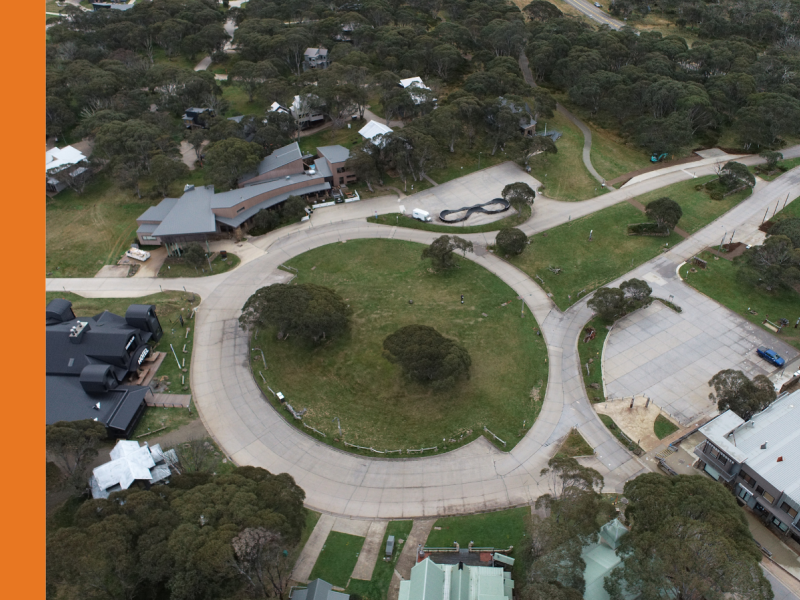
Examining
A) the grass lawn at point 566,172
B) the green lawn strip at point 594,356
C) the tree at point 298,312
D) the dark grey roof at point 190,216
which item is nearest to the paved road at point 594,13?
the grass lawn at point 566,172

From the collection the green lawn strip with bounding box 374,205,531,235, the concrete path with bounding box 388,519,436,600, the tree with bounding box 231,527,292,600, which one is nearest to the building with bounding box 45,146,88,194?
the green lawn strip with bounding box 374,205,531,235

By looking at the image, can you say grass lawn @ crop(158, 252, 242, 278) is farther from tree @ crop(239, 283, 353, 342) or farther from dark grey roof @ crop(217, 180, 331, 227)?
tree @ crop(239, 283, 353, 342)

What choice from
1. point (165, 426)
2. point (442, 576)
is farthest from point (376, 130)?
point (442, 576)

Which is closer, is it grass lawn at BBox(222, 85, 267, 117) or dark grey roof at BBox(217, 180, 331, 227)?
dark grey roof at BBox(217, 180, 331, 227)

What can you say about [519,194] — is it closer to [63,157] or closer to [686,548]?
[686,548]

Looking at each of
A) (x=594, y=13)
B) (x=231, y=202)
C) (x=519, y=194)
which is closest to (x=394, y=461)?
(x=519, y=194)

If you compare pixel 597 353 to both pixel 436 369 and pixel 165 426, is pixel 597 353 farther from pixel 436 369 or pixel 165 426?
pixel 165 426
